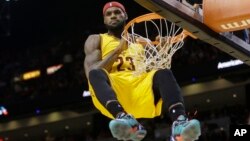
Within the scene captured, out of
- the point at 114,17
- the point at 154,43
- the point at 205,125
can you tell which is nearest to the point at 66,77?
the point at 205,125

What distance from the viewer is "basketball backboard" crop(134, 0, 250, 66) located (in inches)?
197

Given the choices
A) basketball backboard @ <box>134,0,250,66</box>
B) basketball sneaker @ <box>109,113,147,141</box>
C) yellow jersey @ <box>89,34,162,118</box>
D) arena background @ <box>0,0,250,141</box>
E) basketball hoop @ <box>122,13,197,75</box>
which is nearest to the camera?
basketball sneaker @ <box>109,113,147,141</box>

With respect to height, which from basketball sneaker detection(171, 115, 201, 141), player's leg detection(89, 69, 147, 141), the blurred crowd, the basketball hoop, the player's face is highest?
the player's face

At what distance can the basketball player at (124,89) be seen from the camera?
4.72 metres

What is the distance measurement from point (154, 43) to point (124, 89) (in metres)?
0.67

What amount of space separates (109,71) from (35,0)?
44.3ft

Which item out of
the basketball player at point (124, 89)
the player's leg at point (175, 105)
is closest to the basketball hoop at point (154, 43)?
the basketball player at point (124, 89)

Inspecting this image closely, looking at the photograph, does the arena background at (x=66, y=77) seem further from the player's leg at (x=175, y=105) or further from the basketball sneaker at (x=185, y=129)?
the basketball sneaker at (x=185, y=129)

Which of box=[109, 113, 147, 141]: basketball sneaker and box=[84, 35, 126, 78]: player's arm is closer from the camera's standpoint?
box=[109, 113, 147, 141]: basketball sneaker

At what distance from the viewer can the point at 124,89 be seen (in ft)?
17.9

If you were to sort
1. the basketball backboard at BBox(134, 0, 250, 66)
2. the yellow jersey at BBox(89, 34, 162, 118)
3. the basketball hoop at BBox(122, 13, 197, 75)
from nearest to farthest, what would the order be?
the basketball backboard at BBox(134, 0, 250, 66)
the yellow jersey at BBox(89, 34, 162, 118)
the basketball hoop at BBox(122, 13, 197, 75)

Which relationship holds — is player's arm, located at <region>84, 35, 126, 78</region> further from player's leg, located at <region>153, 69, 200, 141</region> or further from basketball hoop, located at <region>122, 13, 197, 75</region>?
player's leg, located at <region>153, 69, 200, 141</region>

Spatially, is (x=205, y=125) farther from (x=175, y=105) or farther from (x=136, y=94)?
(x=175, y=105)

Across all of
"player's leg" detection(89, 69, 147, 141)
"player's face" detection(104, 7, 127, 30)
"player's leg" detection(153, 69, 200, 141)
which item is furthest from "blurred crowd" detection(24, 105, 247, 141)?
"player's leg" detection(89, 69, 147, 141)
